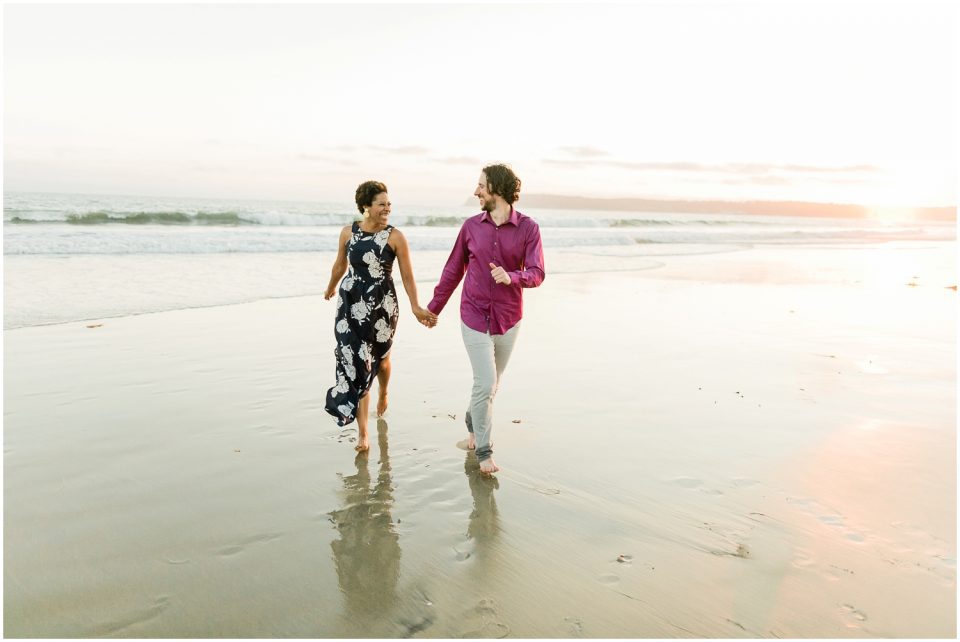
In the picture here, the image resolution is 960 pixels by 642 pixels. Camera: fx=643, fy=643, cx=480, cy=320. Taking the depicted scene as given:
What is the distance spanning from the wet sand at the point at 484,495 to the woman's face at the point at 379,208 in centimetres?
167

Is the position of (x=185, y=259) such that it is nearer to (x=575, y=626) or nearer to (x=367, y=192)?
(x=367, y=192)

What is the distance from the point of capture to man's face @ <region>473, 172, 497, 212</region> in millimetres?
4211

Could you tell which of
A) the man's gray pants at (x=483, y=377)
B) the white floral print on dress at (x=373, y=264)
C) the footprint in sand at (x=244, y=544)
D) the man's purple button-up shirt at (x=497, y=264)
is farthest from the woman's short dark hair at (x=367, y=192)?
the footprint in sand at (x=244, y=544)

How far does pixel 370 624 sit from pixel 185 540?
4.03ft

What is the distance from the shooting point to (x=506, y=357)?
4582mm

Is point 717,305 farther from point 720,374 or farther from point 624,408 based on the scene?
point 624,408

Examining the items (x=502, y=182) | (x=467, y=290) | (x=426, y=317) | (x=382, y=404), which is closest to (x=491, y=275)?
(x=467, y=290)

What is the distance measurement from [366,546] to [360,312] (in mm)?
2072

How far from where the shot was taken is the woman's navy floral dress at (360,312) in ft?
16.1

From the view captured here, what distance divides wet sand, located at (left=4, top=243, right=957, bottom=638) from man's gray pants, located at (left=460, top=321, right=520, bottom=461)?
0.82 ft

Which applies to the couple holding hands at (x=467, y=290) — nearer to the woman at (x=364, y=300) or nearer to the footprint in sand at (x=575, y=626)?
the woman at (x=364, y=300)

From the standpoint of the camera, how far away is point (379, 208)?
15.8 ft

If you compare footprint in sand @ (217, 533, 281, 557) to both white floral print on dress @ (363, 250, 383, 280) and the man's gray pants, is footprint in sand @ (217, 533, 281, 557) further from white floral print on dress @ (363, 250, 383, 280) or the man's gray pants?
white floral print on dress @ (363, 250, 383, 280)

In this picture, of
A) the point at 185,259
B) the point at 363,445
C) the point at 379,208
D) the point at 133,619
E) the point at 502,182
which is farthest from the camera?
the point at 185,259
